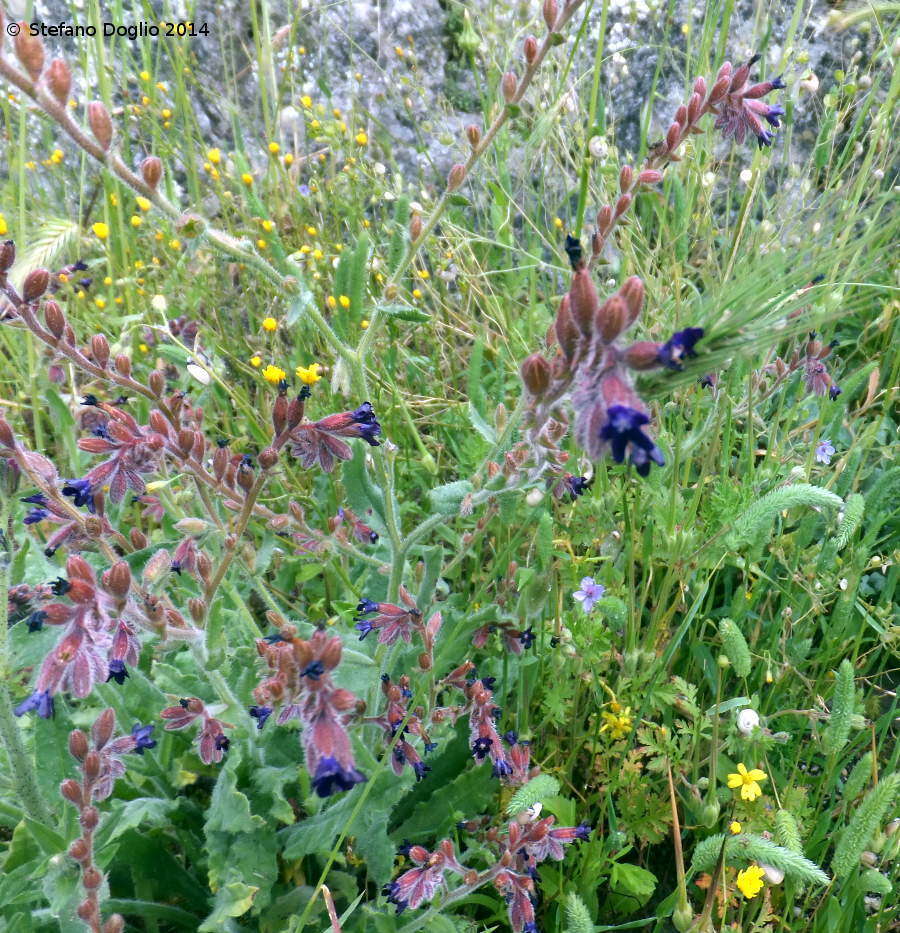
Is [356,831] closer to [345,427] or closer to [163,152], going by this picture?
[345,427]

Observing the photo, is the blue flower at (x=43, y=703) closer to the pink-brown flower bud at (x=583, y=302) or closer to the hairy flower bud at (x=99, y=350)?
the hairy flower bud at (x=99, y=350)

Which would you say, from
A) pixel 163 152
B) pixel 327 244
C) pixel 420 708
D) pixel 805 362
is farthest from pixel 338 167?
pixel 420 708

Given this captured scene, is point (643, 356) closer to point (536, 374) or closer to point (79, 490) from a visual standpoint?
point (536, 374)

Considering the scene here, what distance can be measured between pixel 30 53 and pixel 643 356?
1140 mm

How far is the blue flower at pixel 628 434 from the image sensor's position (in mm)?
1014

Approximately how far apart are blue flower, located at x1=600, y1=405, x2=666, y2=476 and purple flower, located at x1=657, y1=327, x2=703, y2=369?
0.09 m

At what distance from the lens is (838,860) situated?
1.63 m

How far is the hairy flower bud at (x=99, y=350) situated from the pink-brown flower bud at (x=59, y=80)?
513mm

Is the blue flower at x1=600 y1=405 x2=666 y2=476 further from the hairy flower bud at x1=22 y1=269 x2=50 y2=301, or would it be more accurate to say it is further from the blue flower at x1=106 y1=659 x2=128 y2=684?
the hairy flower bud at x1=22 y1=269 x2=50 y2=301

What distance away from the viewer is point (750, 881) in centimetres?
168

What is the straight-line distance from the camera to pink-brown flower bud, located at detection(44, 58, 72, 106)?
1.34 meters

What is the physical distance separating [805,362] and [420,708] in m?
1.52

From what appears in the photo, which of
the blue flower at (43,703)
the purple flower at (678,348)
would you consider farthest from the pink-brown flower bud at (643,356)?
the blue flower at (43,703)

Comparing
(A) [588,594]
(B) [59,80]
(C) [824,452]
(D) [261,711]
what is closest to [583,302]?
(B) [59,80]
